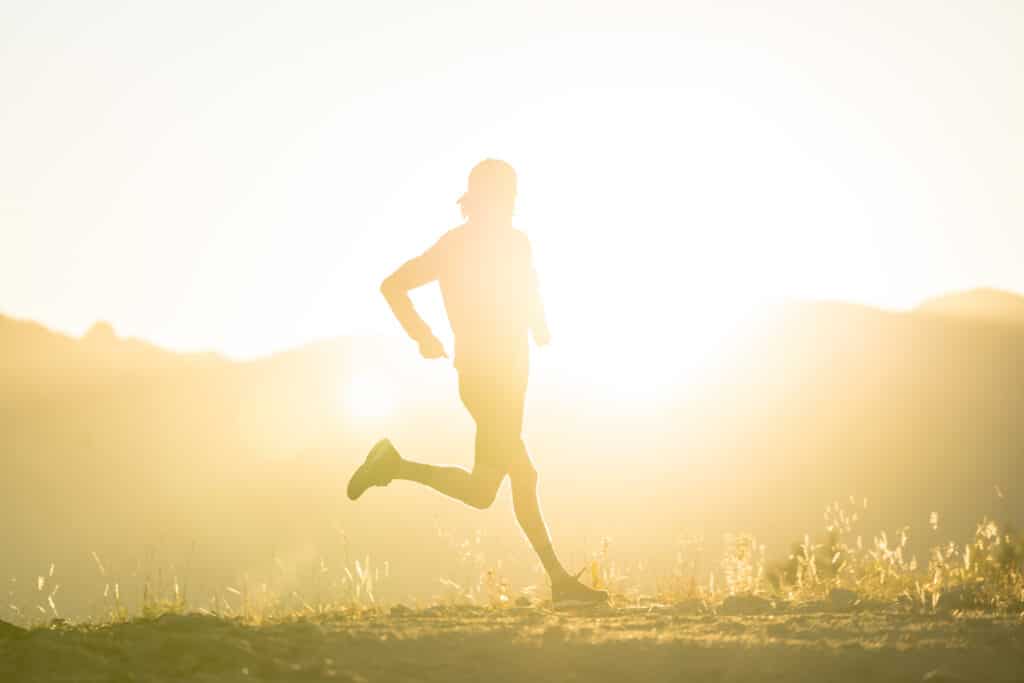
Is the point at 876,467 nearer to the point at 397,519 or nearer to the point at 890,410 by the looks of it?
the point at 890,410

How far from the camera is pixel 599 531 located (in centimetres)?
6788

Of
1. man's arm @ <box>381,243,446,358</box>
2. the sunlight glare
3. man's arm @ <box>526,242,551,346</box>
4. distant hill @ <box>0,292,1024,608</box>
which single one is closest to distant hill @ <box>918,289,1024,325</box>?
distant hill @ <box>0,292,1024,608</box>

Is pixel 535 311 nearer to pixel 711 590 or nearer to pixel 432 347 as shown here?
pixel 432 347

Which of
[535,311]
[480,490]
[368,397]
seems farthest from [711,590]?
[368,397]

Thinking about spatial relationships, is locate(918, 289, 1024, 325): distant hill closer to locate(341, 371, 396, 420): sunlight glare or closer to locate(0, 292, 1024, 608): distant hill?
locate(0, 292, 1024, 608): distant hill

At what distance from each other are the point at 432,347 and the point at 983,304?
11110 cm

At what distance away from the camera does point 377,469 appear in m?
6.50

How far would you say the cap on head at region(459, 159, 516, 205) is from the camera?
680 centimetres

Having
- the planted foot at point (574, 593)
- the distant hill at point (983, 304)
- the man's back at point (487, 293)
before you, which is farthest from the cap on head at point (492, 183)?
the distant hill at point (983, 304)

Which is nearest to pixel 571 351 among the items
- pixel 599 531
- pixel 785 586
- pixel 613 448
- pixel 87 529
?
pixel 613 448

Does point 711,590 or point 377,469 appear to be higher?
point 377,469

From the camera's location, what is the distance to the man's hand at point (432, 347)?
6.40 meters

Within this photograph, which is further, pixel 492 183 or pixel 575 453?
pixel 575 453

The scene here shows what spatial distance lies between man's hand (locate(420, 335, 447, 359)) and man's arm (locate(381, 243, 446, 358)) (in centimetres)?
11
